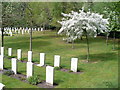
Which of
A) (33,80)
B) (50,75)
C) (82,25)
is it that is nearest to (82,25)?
(82,25)

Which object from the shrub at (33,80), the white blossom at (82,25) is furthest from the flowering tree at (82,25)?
the shrub at (33,80)

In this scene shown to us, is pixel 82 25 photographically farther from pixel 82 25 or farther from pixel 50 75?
pixel 50 75

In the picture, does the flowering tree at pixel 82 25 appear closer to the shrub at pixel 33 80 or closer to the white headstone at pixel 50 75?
the white headstone at pixel 50 75

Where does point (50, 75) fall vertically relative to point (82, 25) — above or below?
below

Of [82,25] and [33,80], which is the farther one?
[82,25]

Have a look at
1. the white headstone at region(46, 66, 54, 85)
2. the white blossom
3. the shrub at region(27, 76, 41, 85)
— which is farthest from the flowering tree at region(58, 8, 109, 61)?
the shrub at region(27, 76, 41, 85)

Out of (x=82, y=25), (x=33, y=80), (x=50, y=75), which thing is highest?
(x=82, y=25)

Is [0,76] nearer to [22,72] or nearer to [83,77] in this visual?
[22,72]

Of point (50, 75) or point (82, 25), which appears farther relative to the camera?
point (82, 25)

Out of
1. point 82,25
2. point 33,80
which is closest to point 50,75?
point 33,80

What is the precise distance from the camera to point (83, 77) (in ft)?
32.9

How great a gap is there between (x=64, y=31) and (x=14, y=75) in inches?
228

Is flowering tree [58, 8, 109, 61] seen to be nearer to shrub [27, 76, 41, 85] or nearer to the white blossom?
the white blossom

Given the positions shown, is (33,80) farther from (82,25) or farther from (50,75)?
(82,25)
